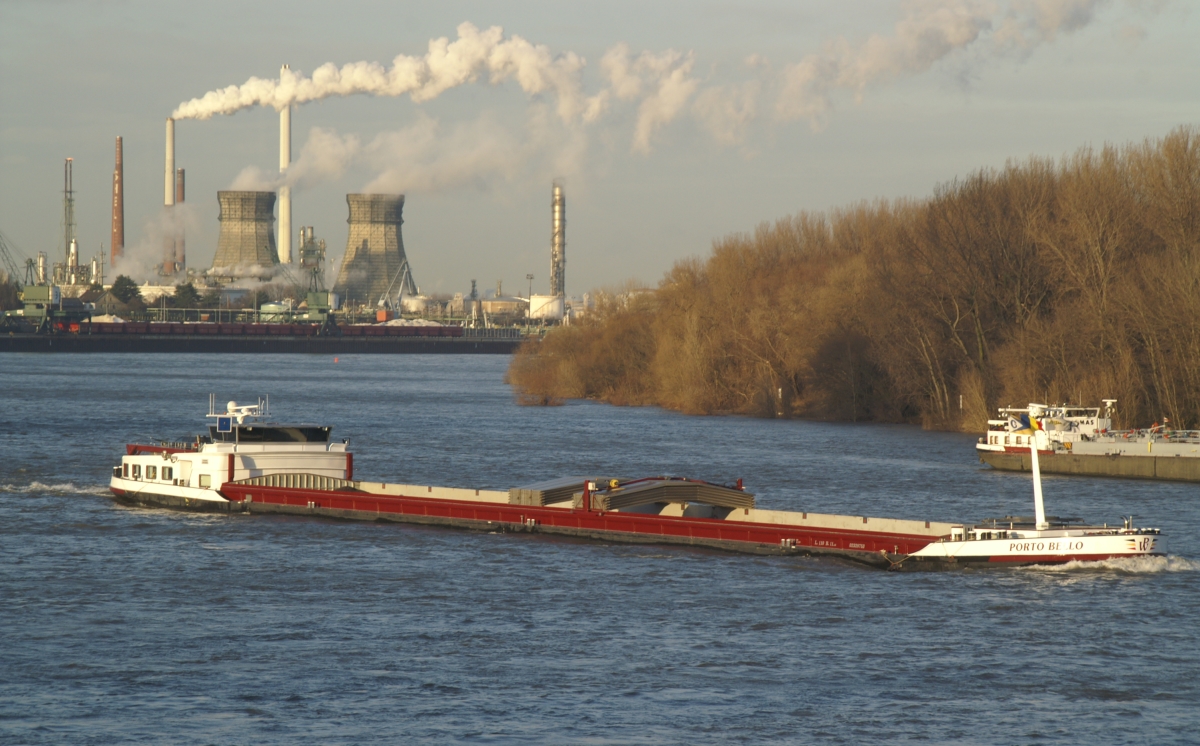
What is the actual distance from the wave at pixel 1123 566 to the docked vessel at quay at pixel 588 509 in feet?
0.57

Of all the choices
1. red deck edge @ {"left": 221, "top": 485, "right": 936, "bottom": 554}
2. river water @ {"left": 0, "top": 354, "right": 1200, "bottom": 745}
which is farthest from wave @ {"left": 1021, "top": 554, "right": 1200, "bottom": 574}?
red deck edge @ {"left": 221, "top": 485, "right": 936, "bottom": 554}

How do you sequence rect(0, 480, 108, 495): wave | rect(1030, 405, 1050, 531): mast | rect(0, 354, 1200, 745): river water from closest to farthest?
rect(0, 354, 1200, 745): river water, rect(1030, 405, 1050, 531): mast, rect(0, 480, 108, 495): wave

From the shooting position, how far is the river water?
2344cm

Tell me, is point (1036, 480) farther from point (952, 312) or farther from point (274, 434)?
point (952, 312)

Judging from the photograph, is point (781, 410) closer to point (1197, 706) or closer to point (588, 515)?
point (588, 515)

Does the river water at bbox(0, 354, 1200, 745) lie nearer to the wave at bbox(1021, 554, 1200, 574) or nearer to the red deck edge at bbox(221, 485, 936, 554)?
the wave at bbox(1021, 554, 1200, 574)

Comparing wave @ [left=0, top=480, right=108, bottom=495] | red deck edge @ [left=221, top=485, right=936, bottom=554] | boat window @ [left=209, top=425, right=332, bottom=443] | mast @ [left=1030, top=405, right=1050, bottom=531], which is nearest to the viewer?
mast @ [left=1030, top=405, right=1050, bottom=531]

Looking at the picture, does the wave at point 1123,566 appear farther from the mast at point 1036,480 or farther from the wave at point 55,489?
the wave at point 55,489

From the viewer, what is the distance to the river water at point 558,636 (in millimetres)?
23438

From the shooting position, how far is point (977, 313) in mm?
82000

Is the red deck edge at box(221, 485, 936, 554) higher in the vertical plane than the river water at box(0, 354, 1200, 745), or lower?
higher

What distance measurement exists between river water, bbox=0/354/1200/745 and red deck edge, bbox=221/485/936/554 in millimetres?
809

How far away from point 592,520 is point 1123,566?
48.0ft

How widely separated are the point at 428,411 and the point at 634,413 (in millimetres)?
14661
